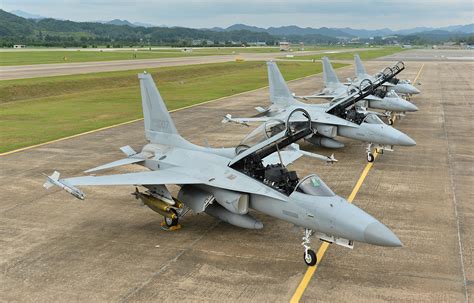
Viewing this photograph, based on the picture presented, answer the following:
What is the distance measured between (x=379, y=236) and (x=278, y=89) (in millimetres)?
16505

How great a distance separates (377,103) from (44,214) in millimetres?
20046

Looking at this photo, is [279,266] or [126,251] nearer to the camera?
[279,266]

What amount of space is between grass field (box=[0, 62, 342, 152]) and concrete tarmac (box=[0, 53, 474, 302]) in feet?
25.6

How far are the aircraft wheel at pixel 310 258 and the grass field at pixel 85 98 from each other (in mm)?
16894

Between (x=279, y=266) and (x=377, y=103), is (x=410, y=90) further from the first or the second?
(x=279, y=266)

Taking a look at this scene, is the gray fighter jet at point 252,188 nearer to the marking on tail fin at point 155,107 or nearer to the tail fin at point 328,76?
the marking on tail fin at point 155,107

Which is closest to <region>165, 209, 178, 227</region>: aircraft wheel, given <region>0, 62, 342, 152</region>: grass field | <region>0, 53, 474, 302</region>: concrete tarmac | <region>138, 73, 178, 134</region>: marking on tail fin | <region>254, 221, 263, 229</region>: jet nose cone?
<region>0, 53, 474, 302</region>: concrete tarmac

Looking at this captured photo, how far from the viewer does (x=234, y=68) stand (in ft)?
245

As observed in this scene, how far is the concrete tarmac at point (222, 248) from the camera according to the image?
9039mm

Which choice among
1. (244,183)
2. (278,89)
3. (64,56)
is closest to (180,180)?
(244,183)

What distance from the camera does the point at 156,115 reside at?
14297 mm

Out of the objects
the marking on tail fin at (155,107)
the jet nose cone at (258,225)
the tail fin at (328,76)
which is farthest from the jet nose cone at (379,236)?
the tail fin at (328,76)

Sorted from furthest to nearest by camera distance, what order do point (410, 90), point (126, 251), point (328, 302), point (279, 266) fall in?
point (410, 90), point (126, 251), point (279, 266), point (328, 302)

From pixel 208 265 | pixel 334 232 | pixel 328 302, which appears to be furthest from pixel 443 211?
pixel 208 265
